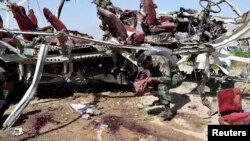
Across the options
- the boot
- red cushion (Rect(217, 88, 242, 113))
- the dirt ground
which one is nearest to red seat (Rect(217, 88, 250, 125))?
red cushion (Rect(217, 88, 242, 113))

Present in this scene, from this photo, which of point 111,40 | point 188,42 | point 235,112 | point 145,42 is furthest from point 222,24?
point 235,112

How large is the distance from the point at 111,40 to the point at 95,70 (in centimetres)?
85

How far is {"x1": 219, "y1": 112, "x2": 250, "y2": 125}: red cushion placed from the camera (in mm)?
6828

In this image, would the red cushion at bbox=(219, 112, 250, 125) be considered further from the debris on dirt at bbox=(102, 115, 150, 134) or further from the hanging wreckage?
the hanging wreckage

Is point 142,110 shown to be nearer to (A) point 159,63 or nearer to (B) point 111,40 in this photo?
(A) point 159,63

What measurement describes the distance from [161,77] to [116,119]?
127cm

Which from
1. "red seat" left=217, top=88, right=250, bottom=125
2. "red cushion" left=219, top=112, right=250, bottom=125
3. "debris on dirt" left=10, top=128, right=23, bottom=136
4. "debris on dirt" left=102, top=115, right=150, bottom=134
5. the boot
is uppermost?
"red seat" left=217, top=88, right=250, bottom=125

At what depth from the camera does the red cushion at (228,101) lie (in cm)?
732

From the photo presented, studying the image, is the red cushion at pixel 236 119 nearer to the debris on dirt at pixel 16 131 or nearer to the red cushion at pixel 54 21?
the debris on dirt at pixel 16 131

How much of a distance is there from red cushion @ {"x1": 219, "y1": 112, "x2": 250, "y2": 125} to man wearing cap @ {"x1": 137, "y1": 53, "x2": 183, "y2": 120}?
4.99ft

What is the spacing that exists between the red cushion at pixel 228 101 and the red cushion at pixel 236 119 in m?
0.19

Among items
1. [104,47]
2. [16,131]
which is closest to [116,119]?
[16,131]

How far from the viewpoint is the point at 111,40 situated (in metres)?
10.2

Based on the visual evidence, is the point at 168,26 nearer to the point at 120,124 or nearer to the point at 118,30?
the point at 118,30
